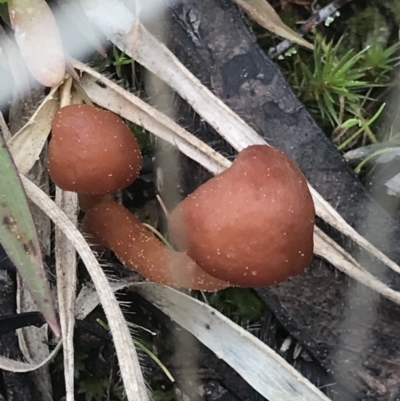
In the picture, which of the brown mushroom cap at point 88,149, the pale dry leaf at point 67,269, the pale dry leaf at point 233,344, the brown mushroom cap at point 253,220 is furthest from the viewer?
the pale dry leaf at point 233,344

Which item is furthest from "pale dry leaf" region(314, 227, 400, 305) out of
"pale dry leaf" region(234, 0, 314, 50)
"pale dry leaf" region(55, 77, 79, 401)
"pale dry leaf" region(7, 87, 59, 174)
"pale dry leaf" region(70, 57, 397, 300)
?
"pale dry leaf" region(7, 87, 59, 174)

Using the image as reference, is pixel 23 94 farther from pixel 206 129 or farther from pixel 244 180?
pixel 244 180

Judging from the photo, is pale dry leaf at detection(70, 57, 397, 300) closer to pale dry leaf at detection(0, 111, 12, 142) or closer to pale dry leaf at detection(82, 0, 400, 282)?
pale dry leaf at detection(82, 0, 400, 282)

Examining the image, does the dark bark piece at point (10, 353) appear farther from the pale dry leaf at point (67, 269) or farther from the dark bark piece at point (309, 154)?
the dark bark piece at point (309, 154)

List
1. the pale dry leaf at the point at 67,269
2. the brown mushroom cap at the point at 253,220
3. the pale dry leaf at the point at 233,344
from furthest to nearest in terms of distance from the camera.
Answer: the pale dry leaf at the point at 233,344
the pale dry leaf at the point at 67,269
the brown mushroom cap at the point at 253,220

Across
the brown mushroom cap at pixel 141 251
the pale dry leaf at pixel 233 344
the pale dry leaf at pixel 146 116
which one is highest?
the pale dry leaf at pixel 146 116

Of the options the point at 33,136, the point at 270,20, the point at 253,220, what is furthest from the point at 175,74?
the point at 253,220

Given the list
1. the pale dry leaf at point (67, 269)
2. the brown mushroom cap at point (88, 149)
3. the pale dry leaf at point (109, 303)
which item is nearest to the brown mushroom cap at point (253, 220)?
the brown mushroom cap at point (88, 149)
